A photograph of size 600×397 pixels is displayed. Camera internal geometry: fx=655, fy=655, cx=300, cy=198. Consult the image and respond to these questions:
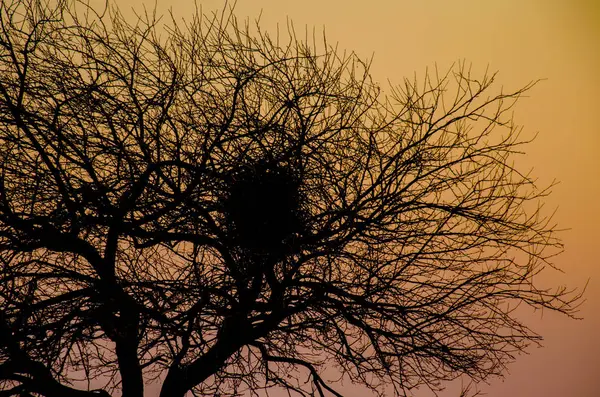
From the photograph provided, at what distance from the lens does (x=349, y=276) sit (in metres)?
4.36

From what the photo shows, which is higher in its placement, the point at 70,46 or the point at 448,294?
the point at 70,46

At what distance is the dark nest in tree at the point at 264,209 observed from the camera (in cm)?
375

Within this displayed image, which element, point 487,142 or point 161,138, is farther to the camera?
point 487,142

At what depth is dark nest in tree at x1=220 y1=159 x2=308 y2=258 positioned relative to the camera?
375 centimetres

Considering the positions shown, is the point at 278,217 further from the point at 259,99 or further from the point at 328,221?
the point at 259,99

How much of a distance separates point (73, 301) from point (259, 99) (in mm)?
1661

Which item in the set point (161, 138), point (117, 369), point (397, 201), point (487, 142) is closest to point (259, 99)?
point (161, 138)

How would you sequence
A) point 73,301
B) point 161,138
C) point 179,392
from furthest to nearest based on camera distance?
point 179,392 < point 161,138 < point 73,301

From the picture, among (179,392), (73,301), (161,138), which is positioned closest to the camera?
(73,301)

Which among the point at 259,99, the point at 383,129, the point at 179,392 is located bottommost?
the point at 179,392

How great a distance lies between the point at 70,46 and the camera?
13.1ft

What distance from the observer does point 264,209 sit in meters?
3.92

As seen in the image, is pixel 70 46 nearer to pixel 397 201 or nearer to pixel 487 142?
pixel 397 201

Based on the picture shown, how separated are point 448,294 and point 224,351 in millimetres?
1477
